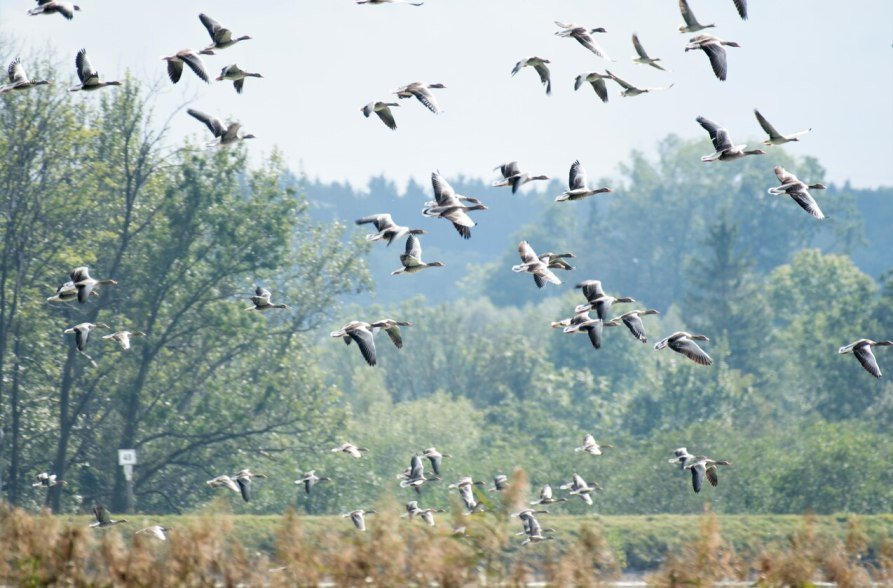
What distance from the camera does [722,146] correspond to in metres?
22.9

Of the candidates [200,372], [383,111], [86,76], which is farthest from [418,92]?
[200,372]

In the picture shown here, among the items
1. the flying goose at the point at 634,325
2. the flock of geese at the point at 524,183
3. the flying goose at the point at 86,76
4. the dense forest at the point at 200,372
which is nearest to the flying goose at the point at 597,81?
the flock of geese at the point at 524,183

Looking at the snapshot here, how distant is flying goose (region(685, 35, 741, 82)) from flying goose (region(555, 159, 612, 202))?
7.66ft

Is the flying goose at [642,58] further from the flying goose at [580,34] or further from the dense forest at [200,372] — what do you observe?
the dense forest at [200,372]

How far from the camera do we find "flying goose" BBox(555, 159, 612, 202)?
23469mm

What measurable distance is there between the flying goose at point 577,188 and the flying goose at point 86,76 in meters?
6.97

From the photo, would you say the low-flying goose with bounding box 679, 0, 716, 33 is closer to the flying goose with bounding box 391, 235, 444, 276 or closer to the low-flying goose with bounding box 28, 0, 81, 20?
the flying goose with bounding box 391, 235, 444, 276

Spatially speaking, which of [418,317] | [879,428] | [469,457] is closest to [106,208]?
[469,457]

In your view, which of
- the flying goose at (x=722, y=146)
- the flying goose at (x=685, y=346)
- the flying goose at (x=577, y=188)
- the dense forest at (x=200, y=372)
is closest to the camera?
the flying goose at (x=685, y=346)

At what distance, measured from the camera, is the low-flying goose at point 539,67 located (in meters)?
25.5

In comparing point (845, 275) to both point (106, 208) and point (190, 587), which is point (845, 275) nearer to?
point (106, 208)

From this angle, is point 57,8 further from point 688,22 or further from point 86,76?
point 688,22

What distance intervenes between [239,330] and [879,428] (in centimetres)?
3050

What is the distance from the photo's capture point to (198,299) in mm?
50844
